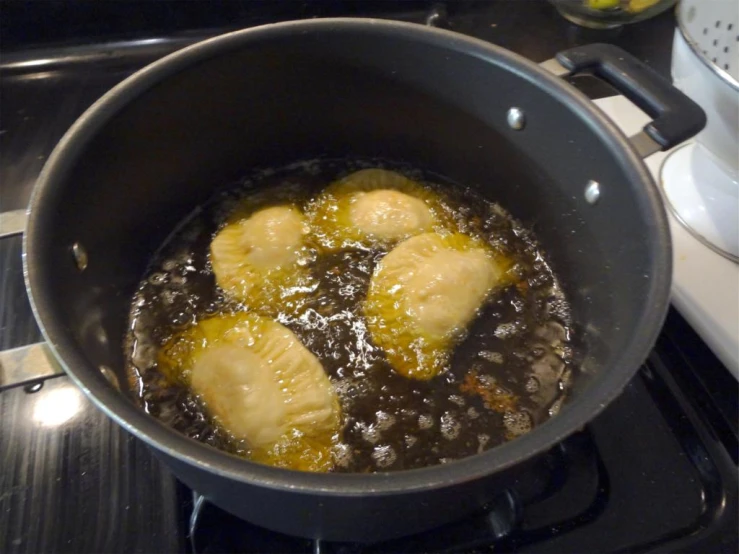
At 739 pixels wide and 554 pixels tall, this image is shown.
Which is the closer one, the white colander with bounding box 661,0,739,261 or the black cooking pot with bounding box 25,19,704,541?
the black cooking pot with bounding box 25,19,704,541

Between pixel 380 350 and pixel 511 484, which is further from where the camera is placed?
pixel 380 350

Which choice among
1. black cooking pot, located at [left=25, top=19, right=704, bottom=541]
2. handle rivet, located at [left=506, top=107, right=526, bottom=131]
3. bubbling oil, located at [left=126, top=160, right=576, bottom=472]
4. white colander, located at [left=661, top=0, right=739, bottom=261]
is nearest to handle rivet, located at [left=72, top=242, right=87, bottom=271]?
black cooking pot, located at [left=25, top=19, right=704, bottom=541]

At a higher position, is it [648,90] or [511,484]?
[648,90]

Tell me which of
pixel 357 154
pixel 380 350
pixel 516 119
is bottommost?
pixel 380 350

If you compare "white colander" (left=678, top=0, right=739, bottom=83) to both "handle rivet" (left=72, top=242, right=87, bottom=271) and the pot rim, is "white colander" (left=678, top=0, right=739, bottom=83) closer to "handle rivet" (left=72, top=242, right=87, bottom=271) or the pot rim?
the pot rim

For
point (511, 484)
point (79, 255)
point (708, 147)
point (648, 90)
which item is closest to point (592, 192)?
point (648, 90)

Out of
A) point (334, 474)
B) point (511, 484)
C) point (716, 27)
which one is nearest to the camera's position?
point (334, 474)

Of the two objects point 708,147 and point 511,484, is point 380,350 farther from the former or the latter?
point 708,147
